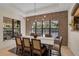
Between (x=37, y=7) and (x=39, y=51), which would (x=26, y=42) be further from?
(x=37, y=7)

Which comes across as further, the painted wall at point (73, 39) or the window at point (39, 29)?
the window at point (39, 29)

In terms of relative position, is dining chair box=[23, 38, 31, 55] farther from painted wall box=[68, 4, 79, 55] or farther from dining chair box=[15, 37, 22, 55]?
painted wall box=[68, 4, 79, 55]

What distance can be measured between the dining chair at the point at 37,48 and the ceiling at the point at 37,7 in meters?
0.70

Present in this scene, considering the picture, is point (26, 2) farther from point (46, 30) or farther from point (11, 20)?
point (46, 30)

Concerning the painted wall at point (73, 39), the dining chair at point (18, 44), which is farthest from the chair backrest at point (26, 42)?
the painted wall at point (73, 39)

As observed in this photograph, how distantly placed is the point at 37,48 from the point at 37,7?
3.35 ft

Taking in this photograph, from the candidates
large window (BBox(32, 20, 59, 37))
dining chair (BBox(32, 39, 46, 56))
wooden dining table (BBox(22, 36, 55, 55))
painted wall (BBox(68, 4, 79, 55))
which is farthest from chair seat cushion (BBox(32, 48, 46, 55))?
painted wall (BBox(68, 4, 79, 55))

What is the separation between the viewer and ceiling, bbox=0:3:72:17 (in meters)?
2.55

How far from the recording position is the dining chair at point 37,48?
2.69m

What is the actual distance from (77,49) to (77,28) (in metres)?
0.55

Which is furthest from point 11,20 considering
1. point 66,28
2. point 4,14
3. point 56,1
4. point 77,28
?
point 77,28

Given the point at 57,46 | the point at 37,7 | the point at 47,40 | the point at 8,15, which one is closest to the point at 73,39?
the point at 57,46

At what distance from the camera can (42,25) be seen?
275 centimetres

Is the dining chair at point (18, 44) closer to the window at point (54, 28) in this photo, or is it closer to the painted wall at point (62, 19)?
the painted wall at point (62, 19)
